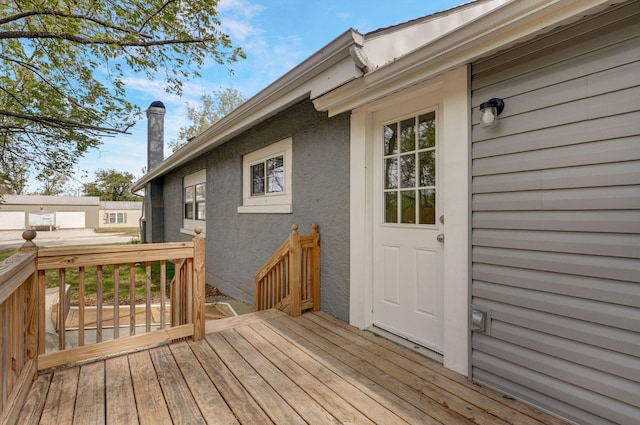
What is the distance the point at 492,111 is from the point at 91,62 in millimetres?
6135

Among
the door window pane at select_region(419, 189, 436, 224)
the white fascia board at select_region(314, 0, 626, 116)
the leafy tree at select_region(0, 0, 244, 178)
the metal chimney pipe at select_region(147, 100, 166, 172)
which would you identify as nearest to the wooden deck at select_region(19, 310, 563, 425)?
the door window pane at select_region(419, 189, 436, 224)

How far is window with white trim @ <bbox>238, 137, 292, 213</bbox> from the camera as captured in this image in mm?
4156

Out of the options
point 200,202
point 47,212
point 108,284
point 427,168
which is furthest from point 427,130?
point 47,212

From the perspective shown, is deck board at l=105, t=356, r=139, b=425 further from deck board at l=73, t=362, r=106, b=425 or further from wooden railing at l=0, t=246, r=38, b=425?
wooden railing at l=0, t=246, r=38, b=425

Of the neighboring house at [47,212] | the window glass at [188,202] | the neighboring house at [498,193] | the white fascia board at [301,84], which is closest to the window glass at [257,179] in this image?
the white fascia board at [301,84]

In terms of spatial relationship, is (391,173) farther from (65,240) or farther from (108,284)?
(65,240)

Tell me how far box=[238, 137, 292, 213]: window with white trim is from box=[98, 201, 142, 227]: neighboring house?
31.9 m

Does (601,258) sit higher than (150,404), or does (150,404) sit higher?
(601,258)

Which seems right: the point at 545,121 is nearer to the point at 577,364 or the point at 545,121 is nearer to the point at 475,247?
the point at 475,247

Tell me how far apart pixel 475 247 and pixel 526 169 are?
0.57 m

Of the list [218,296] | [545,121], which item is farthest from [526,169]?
[218,296]

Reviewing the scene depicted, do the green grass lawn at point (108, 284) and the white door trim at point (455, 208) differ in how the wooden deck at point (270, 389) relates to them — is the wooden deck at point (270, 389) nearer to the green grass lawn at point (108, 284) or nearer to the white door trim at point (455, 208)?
the white door trim at point (455, 208)

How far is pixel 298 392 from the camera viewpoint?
6.27 ft

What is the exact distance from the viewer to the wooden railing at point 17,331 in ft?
4.97
